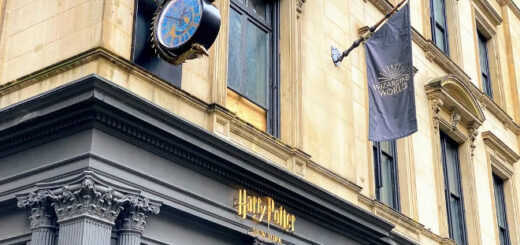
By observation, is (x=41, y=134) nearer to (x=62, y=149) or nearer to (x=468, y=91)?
(x=62, y=149)

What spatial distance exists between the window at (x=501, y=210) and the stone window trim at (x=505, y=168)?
0.34 ft

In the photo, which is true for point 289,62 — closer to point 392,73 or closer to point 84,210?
point 392,73

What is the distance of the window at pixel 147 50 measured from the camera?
43.0 feet

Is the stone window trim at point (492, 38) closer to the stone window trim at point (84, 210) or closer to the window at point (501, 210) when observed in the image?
the window at point (501, 210)

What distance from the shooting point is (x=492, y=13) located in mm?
29688

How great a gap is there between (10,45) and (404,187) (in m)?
10.6

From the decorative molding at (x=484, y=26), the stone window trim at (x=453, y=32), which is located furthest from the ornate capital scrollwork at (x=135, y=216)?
the decorative molding at (x=484, y=26)

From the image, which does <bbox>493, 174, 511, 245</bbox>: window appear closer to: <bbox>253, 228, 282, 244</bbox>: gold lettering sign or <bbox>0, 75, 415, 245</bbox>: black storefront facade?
<bbox>253, 228, 282, 244</bbox>: gold lettering sign

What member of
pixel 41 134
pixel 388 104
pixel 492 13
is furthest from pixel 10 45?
pixel 492 13

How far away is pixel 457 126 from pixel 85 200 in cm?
1484

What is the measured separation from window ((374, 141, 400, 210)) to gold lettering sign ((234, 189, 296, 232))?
4.69 meters

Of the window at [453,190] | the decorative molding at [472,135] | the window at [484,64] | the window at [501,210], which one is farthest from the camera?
the window at [484,64]

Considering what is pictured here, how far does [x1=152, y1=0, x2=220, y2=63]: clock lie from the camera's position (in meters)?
12.4

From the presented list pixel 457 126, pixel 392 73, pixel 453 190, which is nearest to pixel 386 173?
pixel 392 73
